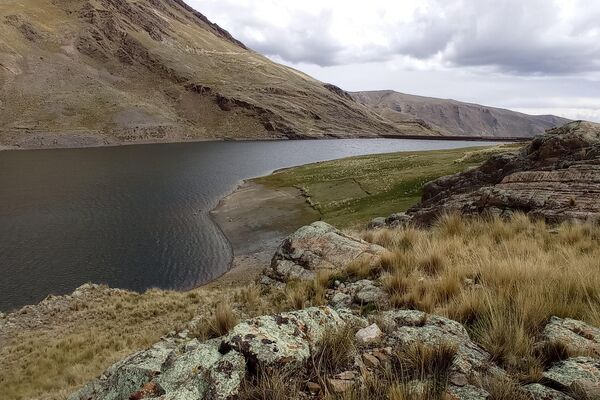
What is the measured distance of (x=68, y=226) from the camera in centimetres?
4100

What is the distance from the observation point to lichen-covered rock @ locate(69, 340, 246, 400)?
16.0ft

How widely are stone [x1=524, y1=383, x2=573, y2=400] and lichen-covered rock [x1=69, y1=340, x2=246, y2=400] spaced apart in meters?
3.17

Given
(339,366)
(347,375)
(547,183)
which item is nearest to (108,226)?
(547,183)

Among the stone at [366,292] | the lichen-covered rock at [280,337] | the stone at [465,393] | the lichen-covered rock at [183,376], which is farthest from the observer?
the stone at [366,292]

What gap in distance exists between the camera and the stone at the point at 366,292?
26.6ft

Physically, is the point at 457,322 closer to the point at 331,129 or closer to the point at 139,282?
the point at 139,282

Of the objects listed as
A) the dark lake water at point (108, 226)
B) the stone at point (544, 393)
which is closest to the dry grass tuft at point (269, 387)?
the stone at point (544, 393)

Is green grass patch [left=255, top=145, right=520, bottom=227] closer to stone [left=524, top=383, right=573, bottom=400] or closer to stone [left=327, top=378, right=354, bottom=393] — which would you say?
stone [left=327, top=378, right=354, bottom=393]

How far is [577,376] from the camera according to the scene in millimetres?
4508

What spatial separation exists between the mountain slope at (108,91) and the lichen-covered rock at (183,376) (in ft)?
415

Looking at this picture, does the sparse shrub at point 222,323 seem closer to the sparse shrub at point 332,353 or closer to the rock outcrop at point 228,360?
the rock outcrop at point 228,360

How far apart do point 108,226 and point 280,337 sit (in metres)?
40.3

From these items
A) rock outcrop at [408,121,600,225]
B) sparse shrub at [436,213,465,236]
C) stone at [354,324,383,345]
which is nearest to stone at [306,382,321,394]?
stone at [354,324,383,345]

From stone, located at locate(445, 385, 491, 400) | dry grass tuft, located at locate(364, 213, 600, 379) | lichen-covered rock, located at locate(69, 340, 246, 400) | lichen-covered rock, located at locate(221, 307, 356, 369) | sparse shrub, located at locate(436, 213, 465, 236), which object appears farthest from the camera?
sparse shrub, located at locate(436, 213, 465, 236)
